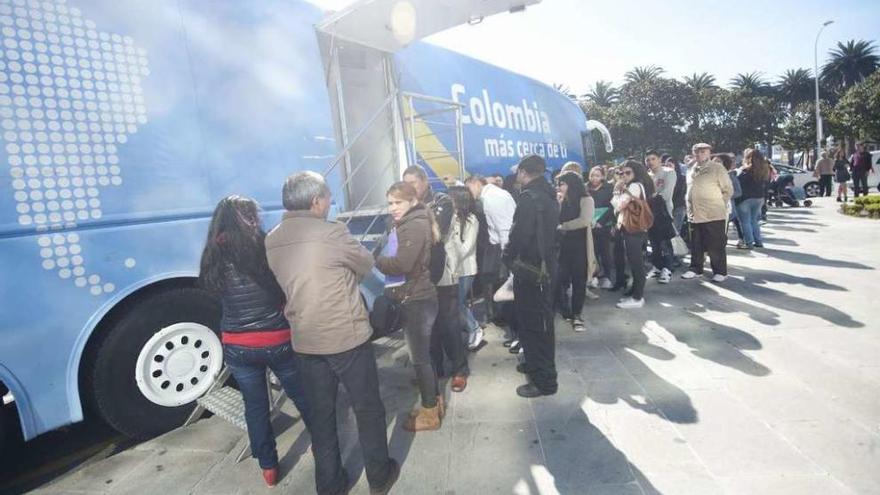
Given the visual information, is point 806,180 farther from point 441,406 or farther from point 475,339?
point 441,406

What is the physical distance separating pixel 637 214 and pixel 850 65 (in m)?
68.8

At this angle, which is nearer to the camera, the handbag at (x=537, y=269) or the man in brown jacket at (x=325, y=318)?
the man in brown jacket at (x=325, y=318)

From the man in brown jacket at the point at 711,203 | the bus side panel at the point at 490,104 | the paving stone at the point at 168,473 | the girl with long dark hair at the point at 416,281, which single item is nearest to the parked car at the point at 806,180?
the bus side panel at the point at 490,104

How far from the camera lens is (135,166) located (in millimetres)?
3068

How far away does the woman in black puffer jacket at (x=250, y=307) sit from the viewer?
7.72 ft

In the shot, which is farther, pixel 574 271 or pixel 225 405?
pixel 574 271

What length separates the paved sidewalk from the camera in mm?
2557

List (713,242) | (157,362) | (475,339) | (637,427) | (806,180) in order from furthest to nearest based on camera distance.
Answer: (806,180) < (713,242) < (475,339) < (157,362) < (637,427)

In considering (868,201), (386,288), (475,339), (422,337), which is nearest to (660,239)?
(475,339)

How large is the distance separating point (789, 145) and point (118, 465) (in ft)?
174

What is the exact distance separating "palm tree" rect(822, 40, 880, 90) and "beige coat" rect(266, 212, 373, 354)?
70665mm

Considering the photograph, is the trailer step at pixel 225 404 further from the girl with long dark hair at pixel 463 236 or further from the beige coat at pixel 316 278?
the girl with long dark hair at pixel 463 236

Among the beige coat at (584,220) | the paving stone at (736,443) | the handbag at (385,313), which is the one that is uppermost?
the beige coat at (584,220)

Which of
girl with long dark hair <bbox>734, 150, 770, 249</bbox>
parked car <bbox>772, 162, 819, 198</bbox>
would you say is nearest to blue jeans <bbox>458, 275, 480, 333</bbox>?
girl with long dark hair <bbox>734, 150, 770, 249</bbox>
